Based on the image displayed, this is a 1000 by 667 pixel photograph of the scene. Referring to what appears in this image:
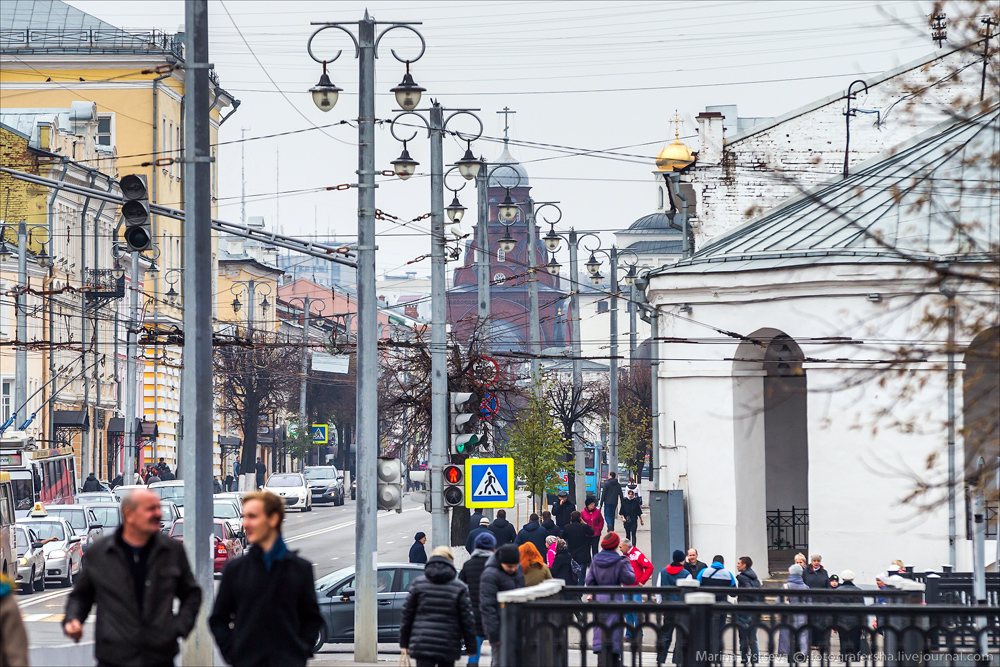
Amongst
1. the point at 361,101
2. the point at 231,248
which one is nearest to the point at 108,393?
the point at 231,248

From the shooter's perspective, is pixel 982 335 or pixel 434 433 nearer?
pixel 982 335

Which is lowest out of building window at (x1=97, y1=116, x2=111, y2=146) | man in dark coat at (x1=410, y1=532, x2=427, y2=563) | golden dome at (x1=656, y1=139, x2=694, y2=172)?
man in dark coat at (x1=410, y1=532, x2=427, y2=563)

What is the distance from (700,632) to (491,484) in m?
12.2

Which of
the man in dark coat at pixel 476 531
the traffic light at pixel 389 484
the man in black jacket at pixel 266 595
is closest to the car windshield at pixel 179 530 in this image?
the man in dark coat at pixel 476 531

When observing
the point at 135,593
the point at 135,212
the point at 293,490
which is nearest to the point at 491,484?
the point at 135,212

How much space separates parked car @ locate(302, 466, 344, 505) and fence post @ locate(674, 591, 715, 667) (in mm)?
58818

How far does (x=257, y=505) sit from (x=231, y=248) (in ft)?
353

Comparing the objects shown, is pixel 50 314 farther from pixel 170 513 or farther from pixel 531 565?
pixel 531 565

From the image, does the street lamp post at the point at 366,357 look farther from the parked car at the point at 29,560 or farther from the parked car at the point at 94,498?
the parked car at the point at 94,498

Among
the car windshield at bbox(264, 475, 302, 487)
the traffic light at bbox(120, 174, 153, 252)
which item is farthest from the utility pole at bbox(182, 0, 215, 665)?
the car windshield at bbox(264, 475, 302, 487)

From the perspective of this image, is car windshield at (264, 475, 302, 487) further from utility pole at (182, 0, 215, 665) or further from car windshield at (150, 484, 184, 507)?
utility pole at (182, 0, 215, 665)

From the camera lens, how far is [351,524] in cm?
5431

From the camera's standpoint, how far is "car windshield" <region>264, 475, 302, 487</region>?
64.0 metres

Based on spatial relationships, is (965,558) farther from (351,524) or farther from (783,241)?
(351,524)
